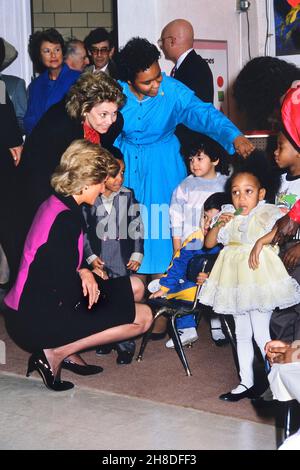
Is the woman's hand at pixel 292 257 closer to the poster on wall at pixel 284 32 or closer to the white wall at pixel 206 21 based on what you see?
the white wall at pixel 206 21

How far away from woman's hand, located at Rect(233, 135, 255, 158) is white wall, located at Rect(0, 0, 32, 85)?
3.35 meters

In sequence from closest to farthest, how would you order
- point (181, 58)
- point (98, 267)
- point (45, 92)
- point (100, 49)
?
1. point (98, 267)
2. point (181, 58)
3. point (45, 92)
4. point (100, 49)

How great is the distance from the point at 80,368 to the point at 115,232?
864mm

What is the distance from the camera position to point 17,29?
7.87 m

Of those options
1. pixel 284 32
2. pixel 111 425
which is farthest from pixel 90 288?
pixel 284 32

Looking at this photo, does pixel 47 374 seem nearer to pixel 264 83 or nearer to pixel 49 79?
pixel 264 83

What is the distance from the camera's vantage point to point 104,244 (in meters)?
5.35

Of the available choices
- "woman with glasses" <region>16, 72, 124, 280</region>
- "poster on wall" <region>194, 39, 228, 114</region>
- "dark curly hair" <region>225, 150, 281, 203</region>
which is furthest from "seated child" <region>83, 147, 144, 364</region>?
"poster on wall" <region>194, 39, 228, 114</region>

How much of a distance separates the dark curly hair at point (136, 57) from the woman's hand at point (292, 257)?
62.4 inches

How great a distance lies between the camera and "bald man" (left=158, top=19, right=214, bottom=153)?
6148mm

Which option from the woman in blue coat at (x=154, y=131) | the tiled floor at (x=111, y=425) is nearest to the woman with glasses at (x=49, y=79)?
the woman in blue coat at (x=154, y=131)

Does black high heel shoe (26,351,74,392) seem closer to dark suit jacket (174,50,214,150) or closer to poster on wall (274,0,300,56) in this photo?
dark suit jacket (174,50,214,150)

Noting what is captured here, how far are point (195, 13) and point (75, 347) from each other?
4.40 metres

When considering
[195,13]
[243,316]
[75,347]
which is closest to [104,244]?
[75,347]
